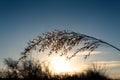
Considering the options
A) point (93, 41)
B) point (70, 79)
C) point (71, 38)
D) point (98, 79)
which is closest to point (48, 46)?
point (71, 38)

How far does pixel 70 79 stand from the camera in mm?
9617

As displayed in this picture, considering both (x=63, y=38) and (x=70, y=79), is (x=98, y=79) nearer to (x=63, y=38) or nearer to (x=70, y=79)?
(x=70, y=79)

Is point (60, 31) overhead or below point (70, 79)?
overhead

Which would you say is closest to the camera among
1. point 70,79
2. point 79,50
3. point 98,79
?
point 79,50

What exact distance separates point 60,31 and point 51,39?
27 cm

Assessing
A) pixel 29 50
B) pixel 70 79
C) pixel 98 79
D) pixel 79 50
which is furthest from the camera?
pixel 98 79

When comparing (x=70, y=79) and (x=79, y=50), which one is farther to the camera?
(x=70, y=79)

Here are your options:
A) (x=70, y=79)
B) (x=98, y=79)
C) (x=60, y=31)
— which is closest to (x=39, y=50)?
(x=60, y=31)

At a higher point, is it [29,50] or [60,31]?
[60,31]

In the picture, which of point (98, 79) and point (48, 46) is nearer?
point (48, 46)

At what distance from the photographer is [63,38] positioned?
4.20 metres

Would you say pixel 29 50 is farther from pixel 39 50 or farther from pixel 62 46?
pixel 62 46

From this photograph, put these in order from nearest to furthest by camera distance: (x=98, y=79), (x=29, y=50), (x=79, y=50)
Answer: (x=29, y=50) < (x=79, y=50) < (x=98, y=79)

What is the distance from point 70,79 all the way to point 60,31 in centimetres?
557
